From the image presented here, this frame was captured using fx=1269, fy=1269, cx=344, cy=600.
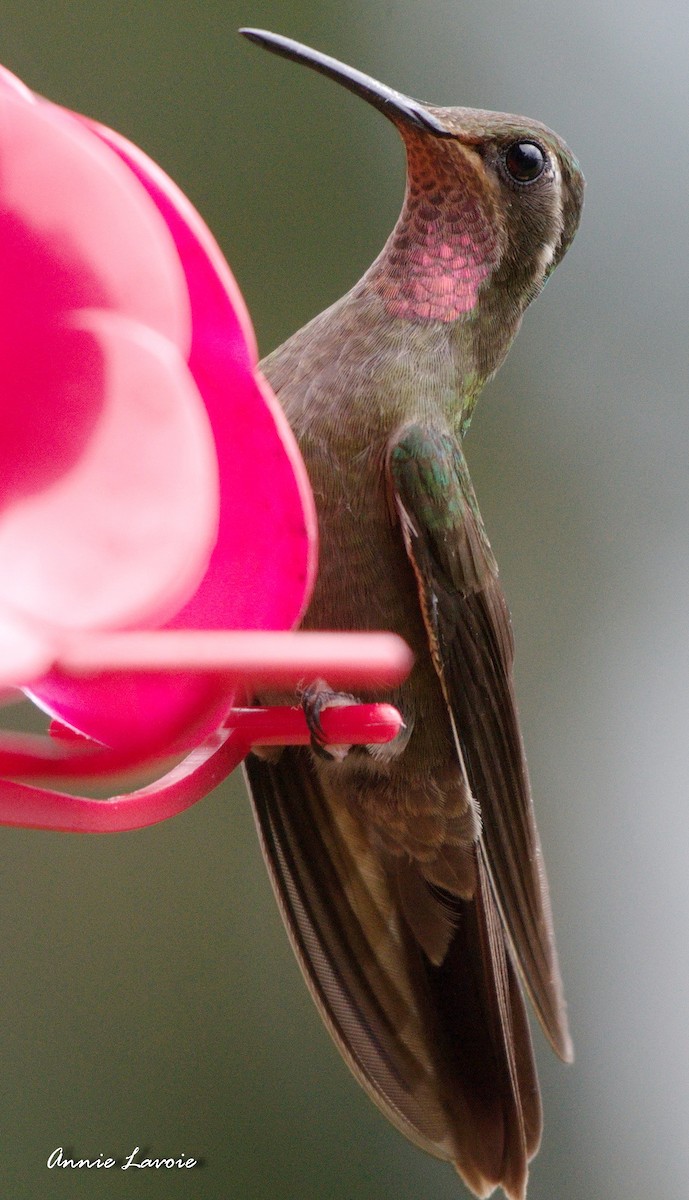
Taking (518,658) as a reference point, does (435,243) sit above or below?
above

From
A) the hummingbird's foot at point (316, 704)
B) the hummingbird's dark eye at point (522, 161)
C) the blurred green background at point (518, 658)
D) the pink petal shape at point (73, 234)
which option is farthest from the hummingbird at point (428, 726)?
the blurred green background at point (518, 658)

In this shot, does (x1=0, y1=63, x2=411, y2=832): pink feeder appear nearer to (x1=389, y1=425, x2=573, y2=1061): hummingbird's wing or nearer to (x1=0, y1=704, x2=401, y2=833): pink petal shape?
(x1=0, y1=704, x2=401, y2=833): pink petal shape

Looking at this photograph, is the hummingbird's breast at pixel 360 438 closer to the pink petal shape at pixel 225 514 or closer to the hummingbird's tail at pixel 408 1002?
the hummingbird's tail at pixel 408 1002

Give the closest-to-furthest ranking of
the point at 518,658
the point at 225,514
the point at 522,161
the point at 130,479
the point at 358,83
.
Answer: the point at 130,479 → the point at 225,514 → the point at 358,83 → the point at 522,161 → the point at 518,658

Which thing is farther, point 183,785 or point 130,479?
point 183,785

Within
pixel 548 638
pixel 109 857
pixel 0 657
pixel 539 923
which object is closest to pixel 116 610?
pixel 0 657

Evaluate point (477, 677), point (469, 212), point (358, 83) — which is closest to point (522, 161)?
point (469, 212)

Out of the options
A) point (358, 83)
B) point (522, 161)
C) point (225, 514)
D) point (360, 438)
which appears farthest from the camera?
point (522, 161)

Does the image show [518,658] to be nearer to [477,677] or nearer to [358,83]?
[477,677]
